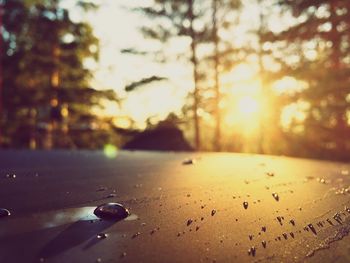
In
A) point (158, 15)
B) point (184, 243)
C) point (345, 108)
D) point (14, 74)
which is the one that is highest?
point (158, 15)

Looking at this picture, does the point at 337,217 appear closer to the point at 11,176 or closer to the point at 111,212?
the point at 111,212

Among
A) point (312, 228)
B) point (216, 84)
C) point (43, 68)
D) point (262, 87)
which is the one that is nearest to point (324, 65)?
point (262, 87)

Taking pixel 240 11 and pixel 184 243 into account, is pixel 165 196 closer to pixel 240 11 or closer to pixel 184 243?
pixel 184 243

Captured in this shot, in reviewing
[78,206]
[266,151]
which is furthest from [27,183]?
[266,151]

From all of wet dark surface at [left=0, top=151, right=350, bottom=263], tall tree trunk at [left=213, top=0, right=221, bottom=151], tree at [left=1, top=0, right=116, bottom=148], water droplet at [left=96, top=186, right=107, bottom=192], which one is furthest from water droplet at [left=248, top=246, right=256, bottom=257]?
tree at [left=1, top=0, right=116, bottom=148]

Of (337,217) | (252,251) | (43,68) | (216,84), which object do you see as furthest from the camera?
(43,68)

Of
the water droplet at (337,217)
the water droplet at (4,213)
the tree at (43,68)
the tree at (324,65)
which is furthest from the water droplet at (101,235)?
the tree at (43,68)

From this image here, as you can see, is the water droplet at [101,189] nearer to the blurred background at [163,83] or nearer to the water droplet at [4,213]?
the water droplet at [4,213]
